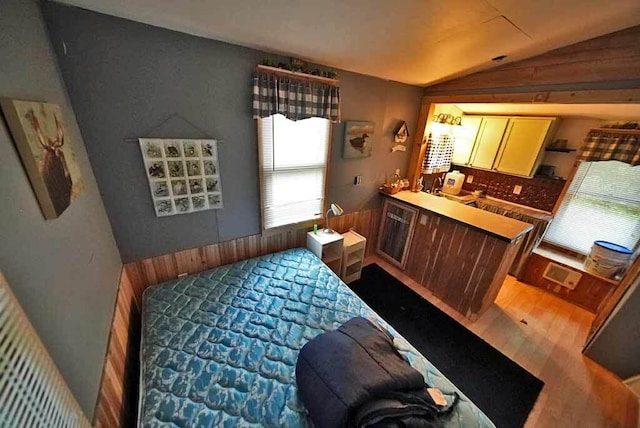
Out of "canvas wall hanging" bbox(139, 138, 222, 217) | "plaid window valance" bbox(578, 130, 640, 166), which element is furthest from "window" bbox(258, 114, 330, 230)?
"plaid window valance" bbox(578, 130, 640, 166)

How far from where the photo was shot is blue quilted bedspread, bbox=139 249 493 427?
1.06 meters

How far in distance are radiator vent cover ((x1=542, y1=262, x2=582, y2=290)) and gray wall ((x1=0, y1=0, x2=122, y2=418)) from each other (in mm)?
4154

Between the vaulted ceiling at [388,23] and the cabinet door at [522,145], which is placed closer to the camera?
the vaulted ceiling at [388,23]

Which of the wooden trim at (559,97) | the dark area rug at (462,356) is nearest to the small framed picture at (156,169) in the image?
the dark area rug at (462,356)

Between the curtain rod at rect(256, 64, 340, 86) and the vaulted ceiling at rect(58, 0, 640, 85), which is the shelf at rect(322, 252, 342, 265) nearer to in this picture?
the curtain rod at rect(256, 64, 340, 86)

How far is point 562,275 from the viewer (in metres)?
2.68

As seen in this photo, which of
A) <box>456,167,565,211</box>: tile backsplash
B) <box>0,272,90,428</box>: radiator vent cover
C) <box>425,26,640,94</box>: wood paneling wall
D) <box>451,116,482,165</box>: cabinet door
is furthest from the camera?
<box>451,116,482,165</box>: cabinet door

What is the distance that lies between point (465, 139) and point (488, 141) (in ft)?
1.10

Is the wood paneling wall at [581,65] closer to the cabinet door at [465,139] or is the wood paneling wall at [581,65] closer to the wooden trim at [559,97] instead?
the wooden trim at [559,97]

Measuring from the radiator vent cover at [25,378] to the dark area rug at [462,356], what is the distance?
87.8 inches

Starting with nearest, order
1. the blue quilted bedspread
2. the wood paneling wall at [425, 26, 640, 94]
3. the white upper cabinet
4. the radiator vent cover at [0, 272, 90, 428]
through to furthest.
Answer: the radiator vent cover at [0, 272, 90, 428]
the blue quilted bedspread
the wood paneling wall at [425, 26, 640, 94]
the white upper cabinet

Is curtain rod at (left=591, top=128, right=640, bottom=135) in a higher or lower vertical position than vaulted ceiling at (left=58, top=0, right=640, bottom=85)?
lower

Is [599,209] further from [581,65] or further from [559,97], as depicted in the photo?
[581,65]

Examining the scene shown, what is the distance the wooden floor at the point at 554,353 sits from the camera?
1600 mm
